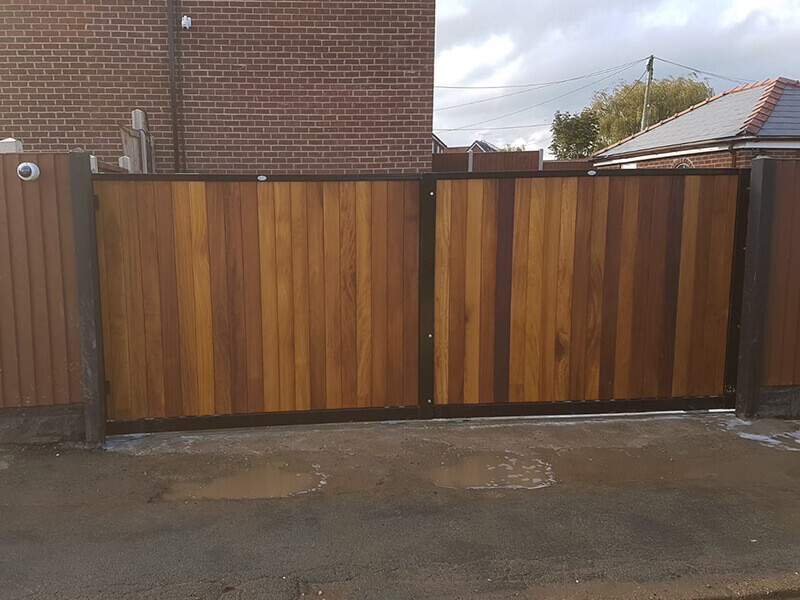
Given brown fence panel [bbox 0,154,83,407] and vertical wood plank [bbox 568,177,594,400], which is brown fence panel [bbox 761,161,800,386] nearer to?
vertical wood plank [bbox 568,177,594,400]

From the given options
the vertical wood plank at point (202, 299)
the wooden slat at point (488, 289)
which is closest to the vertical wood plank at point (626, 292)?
the wooden slat at point (488, 289)

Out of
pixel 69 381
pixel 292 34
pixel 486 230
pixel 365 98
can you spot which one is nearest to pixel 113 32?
pixel 292 34

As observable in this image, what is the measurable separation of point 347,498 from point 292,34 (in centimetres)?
606

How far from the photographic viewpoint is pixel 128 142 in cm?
746

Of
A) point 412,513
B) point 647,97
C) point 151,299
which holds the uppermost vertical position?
point 647,97

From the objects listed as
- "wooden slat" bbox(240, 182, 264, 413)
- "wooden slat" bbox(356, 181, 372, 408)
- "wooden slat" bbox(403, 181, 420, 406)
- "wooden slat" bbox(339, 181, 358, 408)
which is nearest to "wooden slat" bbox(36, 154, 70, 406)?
"wooden slat" bbox(240, 182, 264, 413)

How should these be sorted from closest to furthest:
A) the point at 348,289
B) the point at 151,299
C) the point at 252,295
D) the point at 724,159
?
the point at 151,299
the point at 252,295
the point at 348,289
the point at 724,159

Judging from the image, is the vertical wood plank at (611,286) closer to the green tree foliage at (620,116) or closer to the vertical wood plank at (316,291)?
the vertical wood plank at (316,291)

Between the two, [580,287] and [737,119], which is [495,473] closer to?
[580,287]

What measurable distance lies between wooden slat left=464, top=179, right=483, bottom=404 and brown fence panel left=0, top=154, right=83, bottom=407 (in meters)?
2.99

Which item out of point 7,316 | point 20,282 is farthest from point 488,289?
point 7,316

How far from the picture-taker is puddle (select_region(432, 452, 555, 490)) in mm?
4227

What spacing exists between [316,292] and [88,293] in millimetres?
1662

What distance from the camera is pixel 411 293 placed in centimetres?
524
